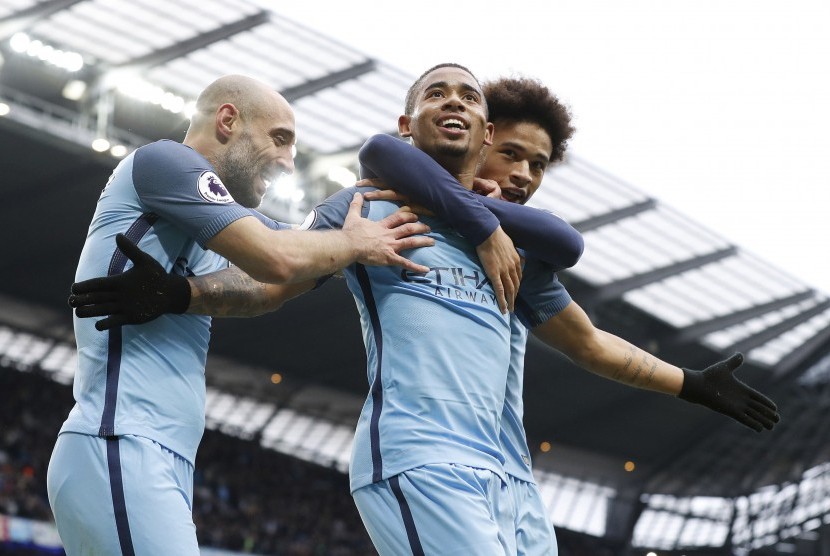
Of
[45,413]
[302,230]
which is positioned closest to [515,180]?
[302,230]

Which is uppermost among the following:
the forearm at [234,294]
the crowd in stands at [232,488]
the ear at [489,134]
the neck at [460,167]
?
the ear at [489,134]

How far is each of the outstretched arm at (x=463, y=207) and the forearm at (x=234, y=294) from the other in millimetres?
504

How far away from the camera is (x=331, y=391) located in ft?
122

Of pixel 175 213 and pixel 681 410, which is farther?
pixel 681 410

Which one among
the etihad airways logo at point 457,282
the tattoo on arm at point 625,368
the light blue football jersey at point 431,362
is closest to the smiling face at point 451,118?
the light blue football jersey at point 431,362

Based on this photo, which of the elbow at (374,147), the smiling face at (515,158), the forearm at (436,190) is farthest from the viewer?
the smiling face at (515,158)

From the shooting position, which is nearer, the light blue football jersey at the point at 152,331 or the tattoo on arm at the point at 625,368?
the light blue football jersey at the point at 152,331

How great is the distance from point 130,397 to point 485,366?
3.45 ft

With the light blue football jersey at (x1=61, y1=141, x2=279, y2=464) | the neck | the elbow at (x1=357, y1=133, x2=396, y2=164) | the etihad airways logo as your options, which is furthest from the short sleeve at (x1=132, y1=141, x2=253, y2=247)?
the neck

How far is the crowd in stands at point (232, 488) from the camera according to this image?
24.7 m

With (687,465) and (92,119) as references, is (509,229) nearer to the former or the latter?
(92,119)

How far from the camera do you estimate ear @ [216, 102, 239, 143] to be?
12.2 ft

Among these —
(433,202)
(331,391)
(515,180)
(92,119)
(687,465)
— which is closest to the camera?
(433,202)

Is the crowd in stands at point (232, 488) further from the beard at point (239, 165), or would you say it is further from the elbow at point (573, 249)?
the elbow at point (573, 249)
